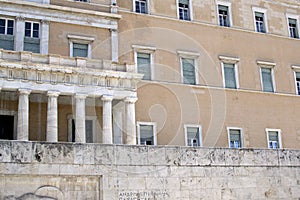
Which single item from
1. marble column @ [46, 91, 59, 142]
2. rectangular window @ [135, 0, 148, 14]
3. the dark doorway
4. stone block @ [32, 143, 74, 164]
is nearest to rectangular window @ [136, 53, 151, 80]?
rectangular window @ [135, 0, 148, 14]

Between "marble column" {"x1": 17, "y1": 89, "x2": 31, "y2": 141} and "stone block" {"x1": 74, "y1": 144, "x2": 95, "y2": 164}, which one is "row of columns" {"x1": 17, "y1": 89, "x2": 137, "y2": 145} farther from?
"stone block" {"x1": 74, "y1": 144, "x2": 95, "y2": 164}

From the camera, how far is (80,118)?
21078 millimetres

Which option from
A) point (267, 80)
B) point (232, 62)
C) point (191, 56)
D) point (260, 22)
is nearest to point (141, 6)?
point (191, 56)

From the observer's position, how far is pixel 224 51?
2916 cm

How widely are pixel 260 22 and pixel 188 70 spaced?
7984 millimetres

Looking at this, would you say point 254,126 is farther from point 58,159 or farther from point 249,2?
point 58,159

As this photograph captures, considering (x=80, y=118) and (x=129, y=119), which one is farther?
(x=129, y=119)

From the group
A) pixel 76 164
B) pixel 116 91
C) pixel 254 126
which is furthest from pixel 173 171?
pixel 254 126

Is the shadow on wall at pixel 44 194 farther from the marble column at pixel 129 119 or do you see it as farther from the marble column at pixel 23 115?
the marble column at pixel 129 119

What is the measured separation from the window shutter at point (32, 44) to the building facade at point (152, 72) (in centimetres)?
7

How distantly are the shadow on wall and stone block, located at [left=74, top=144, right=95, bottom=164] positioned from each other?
0.91 metres

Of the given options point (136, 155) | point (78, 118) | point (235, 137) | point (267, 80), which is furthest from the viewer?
point (267, 80)

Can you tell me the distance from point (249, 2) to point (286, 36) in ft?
12.8

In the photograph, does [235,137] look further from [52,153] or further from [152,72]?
[52,153]
